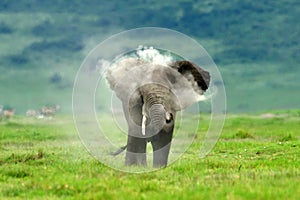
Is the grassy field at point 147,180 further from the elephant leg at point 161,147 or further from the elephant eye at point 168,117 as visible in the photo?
the elephant eye at point 168,117

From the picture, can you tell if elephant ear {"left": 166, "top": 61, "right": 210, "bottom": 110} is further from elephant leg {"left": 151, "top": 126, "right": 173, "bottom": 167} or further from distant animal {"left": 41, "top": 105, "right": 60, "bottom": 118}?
distant animal {"left": 41, "top": 105, "right": 60, "bottom": 118}

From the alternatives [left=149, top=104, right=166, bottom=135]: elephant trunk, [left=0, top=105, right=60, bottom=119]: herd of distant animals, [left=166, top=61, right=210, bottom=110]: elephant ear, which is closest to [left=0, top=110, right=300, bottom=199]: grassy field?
[left=149, top=104, right=166, bottom=135]: elephant trunk

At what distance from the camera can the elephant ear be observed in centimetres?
1430

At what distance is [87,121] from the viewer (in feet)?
48.5

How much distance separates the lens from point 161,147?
553 inches

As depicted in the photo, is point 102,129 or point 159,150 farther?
point 102,129

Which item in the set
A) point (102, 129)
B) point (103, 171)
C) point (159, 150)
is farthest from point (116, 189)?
point (102, 129)

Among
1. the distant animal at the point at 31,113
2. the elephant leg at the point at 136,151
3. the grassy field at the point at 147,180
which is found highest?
the distant animal at the point at 31,113

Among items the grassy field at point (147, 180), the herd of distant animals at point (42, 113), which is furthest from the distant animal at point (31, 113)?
the grassy field at point (147, 180)

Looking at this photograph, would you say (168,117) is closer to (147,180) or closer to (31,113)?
(147,180)

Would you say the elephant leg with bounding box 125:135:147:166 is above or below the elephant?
below

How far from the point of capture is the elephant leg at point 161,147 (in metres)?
13.9

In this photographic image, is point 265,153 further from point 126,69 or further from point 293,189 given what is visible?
point 293,189

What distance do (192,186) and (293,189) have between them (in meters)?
1.84
